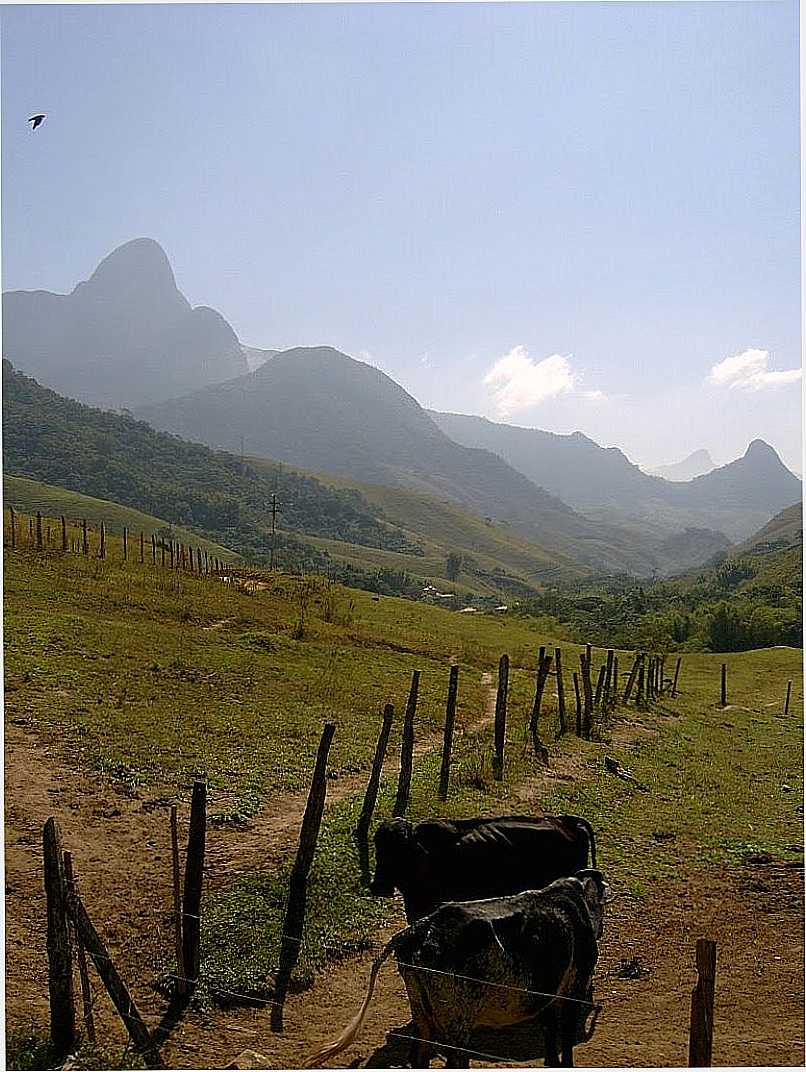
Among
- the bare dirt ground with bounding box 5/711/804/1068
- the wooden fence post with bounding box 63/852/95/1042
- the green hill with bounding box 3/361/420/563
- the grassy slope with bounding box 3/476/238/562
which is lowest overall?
the bare dirt ground with bounding box 5/711/804/1068

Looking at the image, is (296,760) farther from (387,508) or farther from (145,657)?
(387,508)

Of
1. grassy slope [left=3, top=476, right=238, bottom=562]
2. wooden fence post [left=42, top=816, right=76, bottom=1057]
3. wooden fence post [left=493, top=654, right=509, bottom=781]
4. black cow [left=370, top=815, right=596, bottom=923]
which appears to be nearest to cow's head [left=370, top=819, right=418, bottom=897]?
black cow [left=370, top=815, right=596, bottom=923]

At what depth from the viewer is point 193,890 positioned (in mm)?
5879

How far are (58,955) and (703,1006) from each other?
3848 millimetres

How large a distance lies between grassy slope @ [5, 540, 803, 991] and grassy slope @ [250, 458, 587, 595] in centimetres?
9383

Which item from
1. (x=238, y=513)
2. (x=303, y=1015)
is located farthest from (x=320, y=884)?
(x=238, y=513)

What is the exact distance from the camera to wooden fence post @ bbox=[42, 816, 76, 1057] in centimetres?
511

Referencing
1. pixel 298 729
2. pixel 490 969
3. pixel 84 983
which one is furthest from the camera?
pixel 298 729

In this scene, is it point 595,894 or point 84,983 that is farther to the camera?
point 595,894

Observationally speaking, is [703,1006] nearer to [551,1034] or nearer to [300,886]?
[551,1034]

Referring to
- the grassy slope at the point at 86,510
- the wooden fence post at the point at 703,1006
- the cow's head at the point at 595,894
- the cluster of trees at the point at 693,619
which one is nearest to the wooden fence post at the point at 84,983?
the cow's head at the point at 595,894

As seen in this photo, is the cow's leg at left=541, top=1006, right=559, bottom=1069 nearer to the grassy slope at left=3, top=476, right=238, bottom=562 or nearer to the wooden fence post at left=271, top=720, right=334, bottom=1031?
the wooden fence post at left=271, top=720, right=334, bottom=1031

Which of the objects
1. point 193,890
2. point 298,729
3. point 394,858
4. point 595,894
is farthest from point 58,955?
point 298,729

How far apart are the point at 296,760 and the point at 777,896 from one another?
6629 mm
